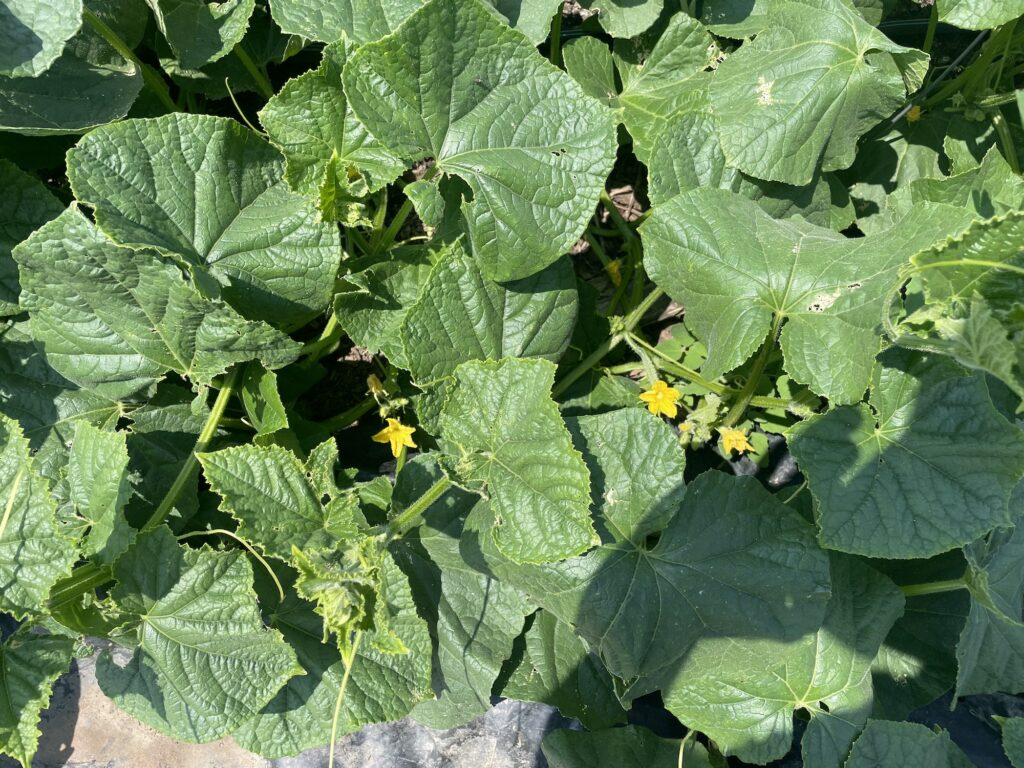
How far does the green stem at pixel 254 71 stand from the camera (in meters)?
3.17

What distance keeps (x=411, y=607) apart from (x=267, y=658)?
1.50 feet

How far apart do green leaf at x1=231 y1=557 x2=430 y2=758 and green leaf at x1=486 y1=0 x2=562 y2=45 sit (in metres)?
2.16

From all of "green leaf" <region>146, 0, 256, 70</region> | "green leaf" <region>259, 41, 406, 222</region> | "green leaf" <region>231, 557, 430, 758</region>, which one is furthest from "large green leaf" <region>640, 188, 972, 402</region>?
"green leaf" <region>146, 0, 256, 70</region>

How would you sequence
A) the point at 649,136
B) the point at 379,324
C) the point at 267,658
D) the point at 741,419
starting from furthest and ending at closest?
the point at 741,419
the point at 649,136
the point at 379,324
the point at 267,658

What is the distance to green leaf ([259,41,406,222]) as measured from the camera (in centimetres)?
254

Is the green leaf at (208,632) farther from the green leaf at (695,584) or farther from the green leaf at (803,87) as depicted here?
the green leaf at (803,87)

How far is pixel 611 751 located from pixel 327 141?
253 centimetres

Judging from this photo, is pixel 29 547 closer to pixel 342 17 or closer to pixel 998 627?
pixel 342 17

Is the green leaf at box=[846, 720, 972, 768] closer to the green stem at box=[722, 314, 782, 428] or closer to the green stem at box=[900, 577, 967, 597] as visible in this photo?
the green stem at box=[900, 577, 967, 597]

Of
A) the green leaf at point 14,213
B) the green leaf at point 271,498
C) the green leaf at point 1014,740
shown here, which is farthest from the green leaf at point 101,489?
the green leaf at point 1014,740

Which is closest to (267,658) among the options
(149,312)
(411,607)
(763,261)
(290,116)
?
(411,607)

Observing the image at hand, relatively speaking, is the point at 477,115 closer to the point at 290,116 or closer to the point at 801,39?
the point at 290,116

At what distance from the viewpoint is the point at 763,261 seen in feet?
9.12

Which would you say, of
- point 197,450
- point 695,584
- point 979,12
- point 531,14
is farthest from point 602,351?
point 979,12
